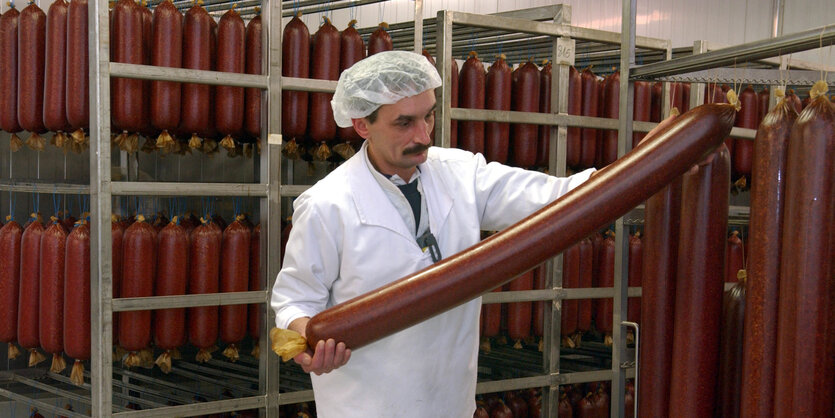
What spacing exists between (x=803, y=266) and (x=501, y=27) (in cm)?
245

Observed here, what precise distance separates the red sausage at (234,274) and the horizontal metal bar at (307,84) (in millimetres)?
695

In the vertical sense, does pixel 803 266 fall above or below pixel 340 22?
below

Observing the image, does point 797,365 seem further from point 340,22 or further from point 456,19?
point 340,22

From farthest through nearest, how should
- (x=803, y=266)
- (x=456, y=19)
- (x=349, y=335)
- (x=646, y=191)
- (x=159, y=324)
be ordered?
(x=456, y=19) < (x=159, y=324) < (x=349, y=335) < (x=646, y=191) < (x=803, y=266)

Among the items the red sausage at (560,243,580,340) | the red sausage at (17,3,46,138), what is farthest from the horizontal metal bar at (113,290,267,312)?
the red sausage at (560,243,580,340)

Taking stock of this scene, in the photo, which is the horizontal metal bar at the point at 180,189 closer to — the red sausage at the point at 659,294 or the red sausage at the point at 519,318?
the red sausage at the point at 519,318

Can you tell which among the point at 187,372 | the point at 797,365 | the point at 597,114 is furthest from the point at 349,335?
the point at 597,114

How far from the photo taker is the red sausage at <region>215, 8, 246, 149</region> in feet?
10.9

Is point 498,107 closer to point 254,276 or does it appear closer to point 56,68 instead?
point 254,276

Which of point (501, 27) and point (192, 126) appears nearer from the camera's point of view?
point (192, 126)

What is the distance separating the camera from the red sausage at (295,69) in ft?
11.5

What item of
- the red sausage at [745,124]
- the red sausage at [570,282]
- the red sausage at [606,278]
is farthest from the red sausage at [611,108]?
the red sausage at [745,124]

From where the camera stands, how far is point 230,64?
131 inches

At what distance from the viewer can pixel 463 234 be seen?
2.15 meters
